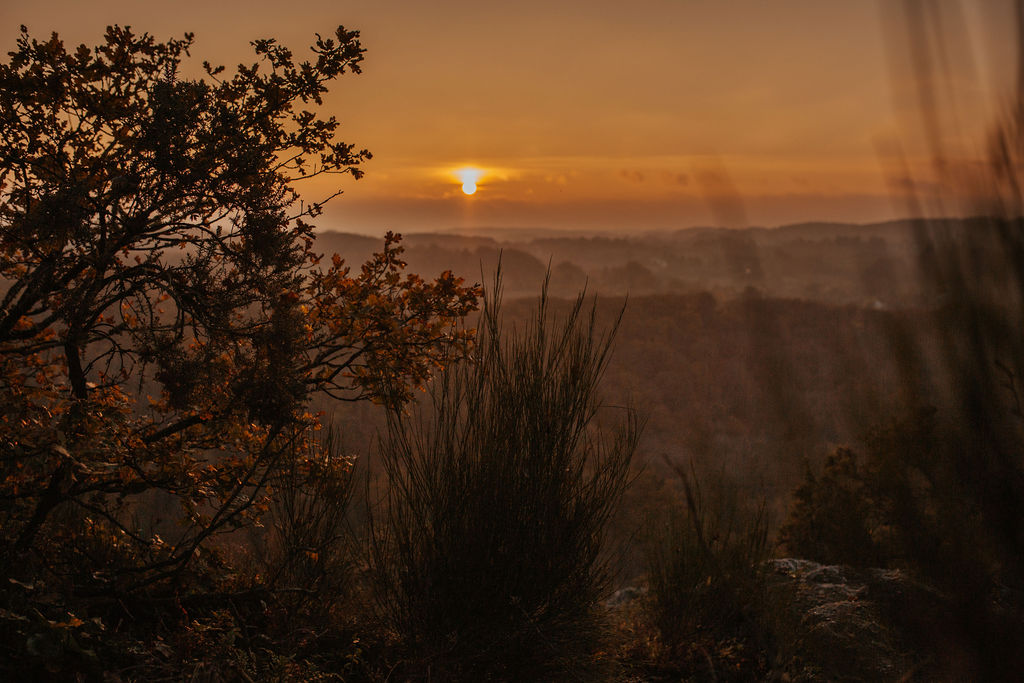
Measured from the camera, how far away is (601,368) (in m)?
3.03

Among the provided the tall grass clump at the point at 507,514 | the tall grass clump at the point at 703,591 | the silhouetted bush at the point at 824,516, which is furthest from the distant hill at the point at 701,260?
the silhouetted bush at the point at 824,516

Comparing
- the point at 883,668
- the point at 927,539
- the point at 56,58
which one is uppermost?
the point at 56,58

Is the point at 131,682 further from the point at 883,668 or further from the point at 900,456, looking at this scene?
the point at 900,456

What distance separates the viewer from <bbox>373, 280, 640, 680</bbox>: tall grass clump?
2.82 m

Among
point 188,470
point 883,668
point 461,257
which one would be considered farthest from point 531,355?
point 461,257

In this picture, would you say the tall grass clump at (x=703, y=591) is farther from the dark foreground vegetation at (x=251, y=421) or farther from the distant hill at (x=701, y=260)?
the distant hill at (x=701, y=260)

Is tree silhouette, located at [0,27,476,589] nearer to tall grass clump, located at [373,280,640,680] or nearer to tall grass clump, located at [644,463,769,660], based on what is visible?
tall grass clump, located at [373,280,640,680]

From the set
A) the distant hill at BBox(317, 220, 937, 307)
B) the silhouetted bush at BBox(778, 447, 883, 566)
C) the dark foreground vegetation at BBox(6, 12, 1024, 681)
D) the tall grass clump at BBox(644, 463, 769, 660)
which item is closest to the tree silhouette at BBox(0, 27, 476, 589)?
the dark foreground vegetation at BBox(6, 12, 1024, 681)

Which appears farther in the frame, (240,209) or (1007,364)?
(240,209)

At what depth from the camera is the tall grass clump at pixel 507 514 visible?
9.24 ft

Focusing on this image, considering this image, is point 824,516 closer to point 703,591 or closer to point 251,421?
point 703,591

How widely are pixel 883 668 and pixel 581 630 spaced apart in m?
2.10

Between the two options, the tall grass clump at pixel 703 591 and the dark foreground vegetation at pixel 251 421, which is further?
the tall grass clump at pixel 703 591

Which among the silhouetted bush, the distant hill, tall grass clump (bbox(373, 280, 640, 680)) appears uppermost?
the distant hill
